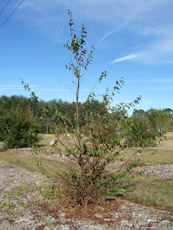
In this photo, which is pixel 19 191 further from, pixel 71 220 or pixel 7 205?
pixel 71 220

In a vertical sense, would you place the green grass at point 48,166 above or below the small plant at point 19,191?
above

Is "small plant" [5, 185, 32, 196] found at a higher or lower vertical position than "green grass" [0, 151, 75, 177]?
lower

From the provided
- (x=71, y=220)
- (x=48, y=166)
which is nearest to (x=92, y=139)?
(x=71, y=220)

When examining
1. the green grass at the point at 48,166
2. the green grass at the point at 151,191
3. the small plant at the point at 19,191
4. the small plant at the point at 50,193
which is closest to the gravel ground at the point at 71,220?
the small plant at the point at 50,193

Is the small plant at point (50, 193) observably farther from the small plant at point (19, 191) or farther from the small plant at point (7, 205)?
the small plant at point (7, 205)

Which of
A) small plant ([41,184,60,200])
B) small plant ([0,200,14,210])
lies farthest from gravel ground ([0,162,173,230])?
small plant ([41,184,60,200])

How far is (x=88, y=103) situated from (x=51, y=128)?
919 mm

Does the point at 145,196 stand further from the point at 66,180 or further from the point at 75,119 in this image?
the point at 75,119

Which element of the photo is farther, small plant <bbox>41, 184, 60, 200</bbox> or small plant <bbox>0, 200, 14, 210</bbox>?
small plant <bbox>41, 184, 60, 200</bbox>

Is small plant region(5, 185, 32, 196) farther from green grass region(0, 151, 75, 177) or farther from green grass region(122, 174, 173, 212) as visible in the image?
green grass region(122, 174, 173, 212)

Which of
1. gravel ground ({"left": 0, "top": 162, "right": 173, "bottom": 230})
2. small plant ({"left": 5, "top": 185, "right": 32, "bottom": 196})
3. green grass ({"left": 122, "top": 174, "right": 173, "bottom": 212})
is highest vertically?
small plant ({"left": 5, "top": 185, "right": 32, "bottom": 196})

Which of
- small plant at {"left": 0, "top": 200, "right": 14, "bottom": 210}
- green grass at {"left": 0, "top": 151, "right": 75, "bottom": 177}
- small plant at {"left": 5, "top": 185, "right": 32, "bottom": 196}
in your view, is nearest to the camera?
small plant at {"left": 0, "top": 200, "right": 14, "bottom": 210}

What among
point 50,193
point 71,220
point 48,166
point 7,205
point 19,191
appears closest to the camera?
point 71,220

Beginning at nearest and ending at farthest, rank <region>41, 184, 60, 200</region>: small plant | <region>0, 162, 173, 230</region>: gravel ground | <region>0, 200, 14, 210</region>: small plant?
<region>0, 162, 173, 230</region>: gravel ground < <region>0, 200, 14, 210</region>: small plant < <region>41, 184, 60, 200</region>: small plant
